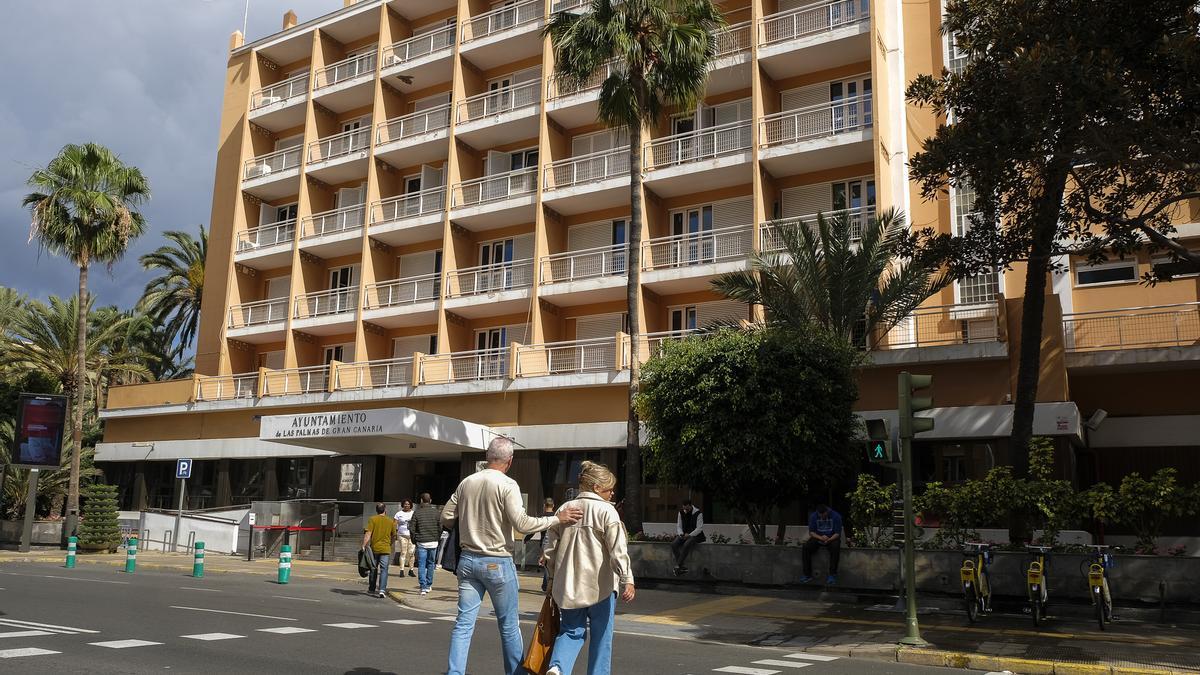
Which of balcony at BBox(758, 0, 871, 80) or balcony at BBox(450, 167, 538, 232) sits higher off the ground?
balcony at BBox(758, 0, 871, 80)

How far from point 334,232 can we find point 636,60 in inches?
650

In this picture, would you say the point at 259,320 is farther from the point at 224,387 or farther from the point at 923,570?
Answer: the point at 923,570

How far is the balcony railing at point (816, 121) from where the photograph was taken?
2644 cm

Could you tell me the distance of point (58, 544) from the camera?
32719mm

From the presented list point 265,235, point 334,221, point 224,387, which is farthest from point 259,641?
point 265,235

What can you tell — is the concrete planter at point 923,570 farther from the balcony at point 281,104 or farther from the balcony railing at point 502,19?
the balcony at point 281,104

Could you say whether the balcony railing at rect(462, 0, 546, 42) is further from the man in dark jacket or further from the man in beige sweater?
the man in beige sweater

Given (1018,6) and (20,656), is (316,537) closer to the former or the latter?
(20,656)

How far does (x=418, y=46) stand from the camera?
3628cm

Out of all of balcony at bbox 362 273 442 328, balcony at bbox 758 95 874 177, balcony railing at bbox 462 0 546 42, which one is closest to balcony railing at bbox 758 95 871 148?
balcony at bbox 758 95 874 177

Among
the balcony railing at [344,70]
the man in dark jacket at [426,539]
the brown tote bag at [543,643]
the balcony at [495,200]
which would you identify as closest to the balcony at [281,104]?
the balcony railing at [344,70]

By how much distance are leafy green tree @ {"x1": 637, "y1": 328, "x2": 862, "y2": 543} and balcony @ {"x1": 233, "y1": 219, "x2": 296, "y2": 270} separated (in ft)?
70.1

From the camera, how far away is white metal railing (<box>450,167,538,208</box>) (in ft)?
105

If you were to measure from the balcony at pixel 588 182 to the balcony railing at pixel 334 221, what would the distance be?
8059 millimetres
